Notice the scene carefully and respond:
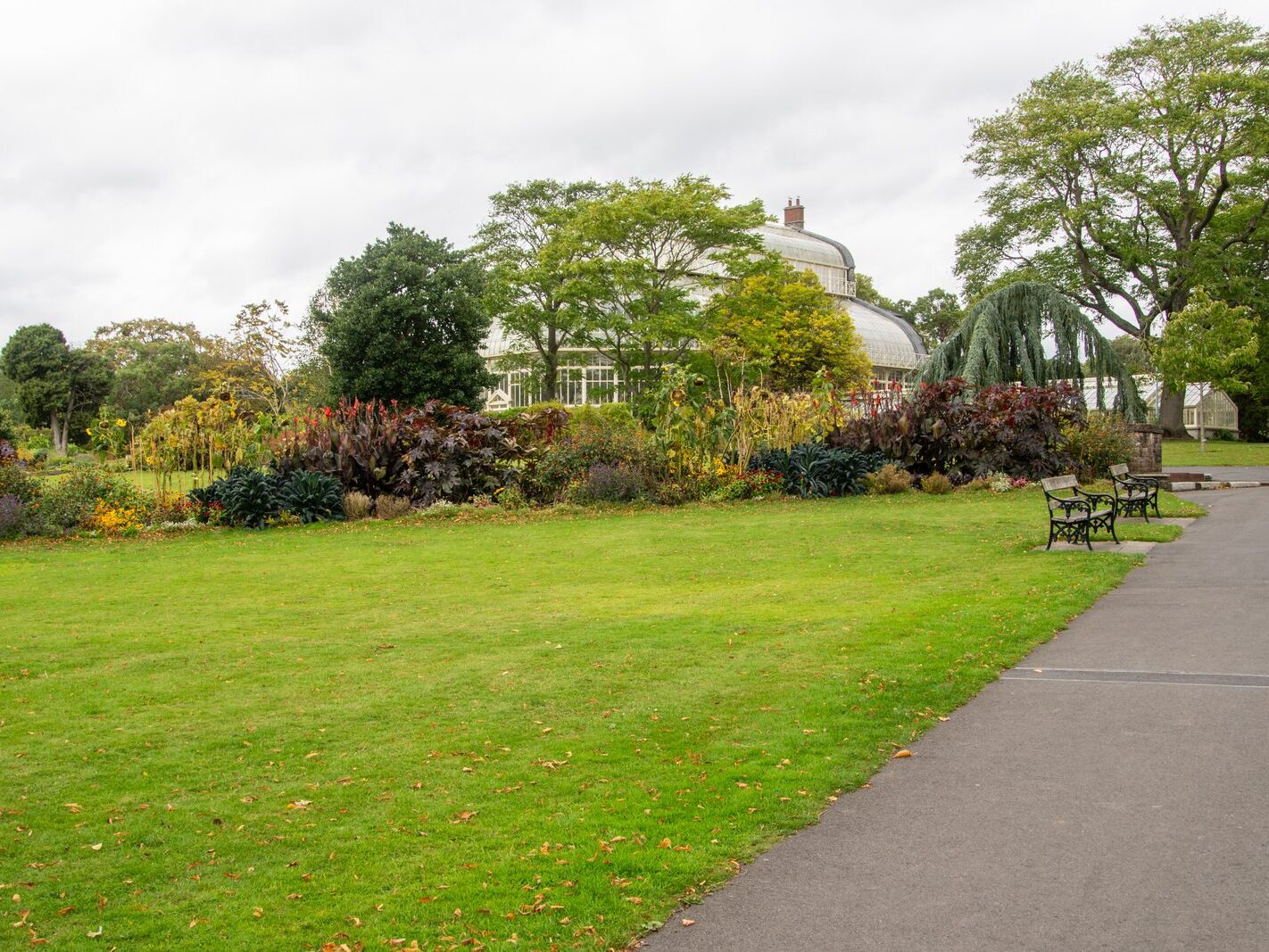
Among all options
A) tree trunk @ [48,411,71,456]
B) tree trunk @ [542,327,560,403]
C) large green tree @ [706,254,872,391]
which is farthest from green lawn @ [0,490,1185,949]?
Result: tree trunk @ [48,411,71,456]

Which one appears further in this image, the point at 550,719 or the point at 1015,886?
the point at 550,719

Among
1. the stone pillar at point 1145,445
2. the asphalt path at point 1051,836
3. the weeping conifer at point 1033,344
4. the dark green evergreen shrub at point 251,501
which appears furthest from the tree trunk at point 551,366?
the asphalt path at point 1051,836

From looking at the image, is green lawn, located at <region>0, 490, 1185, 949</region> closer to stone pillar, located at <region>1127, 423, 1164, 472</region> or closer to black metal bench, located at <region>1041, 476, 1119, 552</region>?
black metal bench, located at <region>1041, 476, 1119, 552</region>

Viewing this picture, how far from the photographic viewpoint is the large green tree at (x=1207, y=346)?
110 ft

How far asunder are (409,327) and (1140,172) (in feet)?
92.6

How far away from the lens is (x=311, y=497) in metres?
18.2

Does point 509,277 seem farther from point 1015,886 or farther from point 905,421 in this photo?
point 1015,886

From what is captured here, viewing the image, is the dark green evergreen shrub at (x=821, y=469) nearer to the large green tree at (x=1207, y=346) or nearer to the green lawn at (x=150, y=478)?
the green lawn at (x=150, y=478)

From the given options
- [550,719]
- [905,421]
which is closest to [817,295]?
[905,421]

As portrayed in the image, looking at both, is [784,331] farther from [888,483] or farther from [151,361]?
[151,361]

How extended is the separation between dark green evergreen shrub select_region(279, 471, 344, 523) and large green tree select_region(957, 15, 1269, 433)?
32.2m

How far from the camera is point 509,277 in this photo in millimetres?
38938

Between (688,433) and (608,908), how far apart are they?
16.6 metres

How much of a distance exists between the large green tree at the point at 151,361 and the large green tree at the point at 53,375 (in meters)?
1.15
